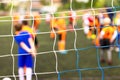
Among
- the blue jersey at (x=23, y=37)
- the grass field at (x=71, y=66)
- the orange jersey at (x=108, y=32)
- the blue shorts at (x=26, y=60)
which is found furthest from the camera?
the orange jersey at (x=108, y=32)

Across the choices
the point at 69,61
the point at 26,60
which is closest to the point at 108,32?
the point at 69,61

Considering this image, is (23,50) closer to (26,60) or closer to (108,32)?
(26,60)

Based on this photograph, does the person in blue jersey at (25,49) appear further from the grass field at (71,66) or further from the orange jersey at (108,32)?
the orange jersey at (108,32)

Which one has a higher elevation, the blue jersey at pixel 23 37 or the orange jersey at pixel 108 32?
the blue jersey at pixel 23 37

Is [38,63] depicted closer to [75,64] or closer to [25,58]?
[75,64]

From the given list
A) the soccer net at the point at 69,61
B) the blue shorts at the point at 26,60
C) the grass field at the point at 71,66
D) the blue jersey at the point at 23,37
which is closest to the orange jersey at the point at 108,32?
the soccer net at the point at 69,61

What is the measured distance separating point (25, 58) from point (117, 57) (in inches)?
146

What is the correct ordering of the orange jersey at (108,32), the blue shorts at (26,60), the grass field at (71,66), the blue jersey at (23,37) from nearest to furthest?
the blue jersey at (23,37) < the blue shorts at (26,60) < the grass field at (71,66) < the orange jersey at (108,32)

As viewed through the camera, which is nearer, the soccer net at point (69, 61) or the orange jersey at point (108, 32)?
the soccer net at point (69, 61)

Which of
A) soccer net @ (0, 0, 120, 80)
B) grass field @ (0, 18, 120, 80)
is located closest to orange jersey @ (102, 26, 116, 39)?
soccer net @ (0, 0, 120, 80)

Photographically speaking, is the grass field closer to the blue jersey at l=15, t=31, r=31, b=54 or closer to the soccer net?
the soccer net

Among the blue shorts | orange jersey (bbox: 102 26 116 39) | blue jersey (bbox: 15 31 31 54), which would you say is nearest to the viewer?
blue jersey (bbox: 15 31 31 54)

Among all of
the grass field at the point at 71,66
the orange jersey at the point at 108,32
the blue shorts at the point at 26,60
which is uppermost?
the orange jersey at the point at 108,32

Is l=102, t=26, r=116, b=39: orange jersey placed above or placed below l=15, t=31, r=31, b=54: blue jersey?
below
